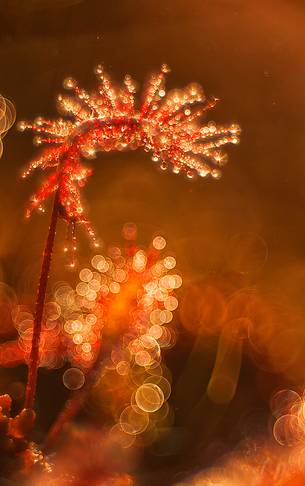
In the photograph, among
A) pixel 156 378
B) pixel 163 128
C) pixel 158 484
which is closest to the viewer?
pixel 163 128

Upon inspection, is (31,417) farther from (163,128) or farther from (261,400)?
(261,400)

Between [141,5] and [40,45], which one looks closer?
[141,5]

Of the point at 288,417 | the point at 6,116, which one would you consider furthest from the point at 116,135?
the point at 6,116

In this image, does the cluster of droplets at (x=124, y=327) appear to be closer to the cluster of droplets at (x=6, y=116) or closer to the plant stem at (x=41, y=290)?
the plant stem at (x=41, y=290)

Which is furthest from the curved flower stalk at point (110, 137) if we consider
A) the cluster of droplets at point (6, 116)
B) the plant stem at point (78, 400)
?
the cluster of droplets at point (6, 116)

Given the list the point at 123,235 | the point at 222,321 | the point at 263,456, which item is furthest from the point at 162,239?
the point at 263,456

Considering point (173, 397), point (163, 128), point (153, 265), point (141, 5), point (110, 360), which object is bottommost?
point (173, 397)

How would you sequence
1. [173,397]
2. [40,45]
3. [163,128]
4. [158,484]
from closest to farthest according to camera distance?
[163,128] < [158,484] < [173,397] < [40,45]
